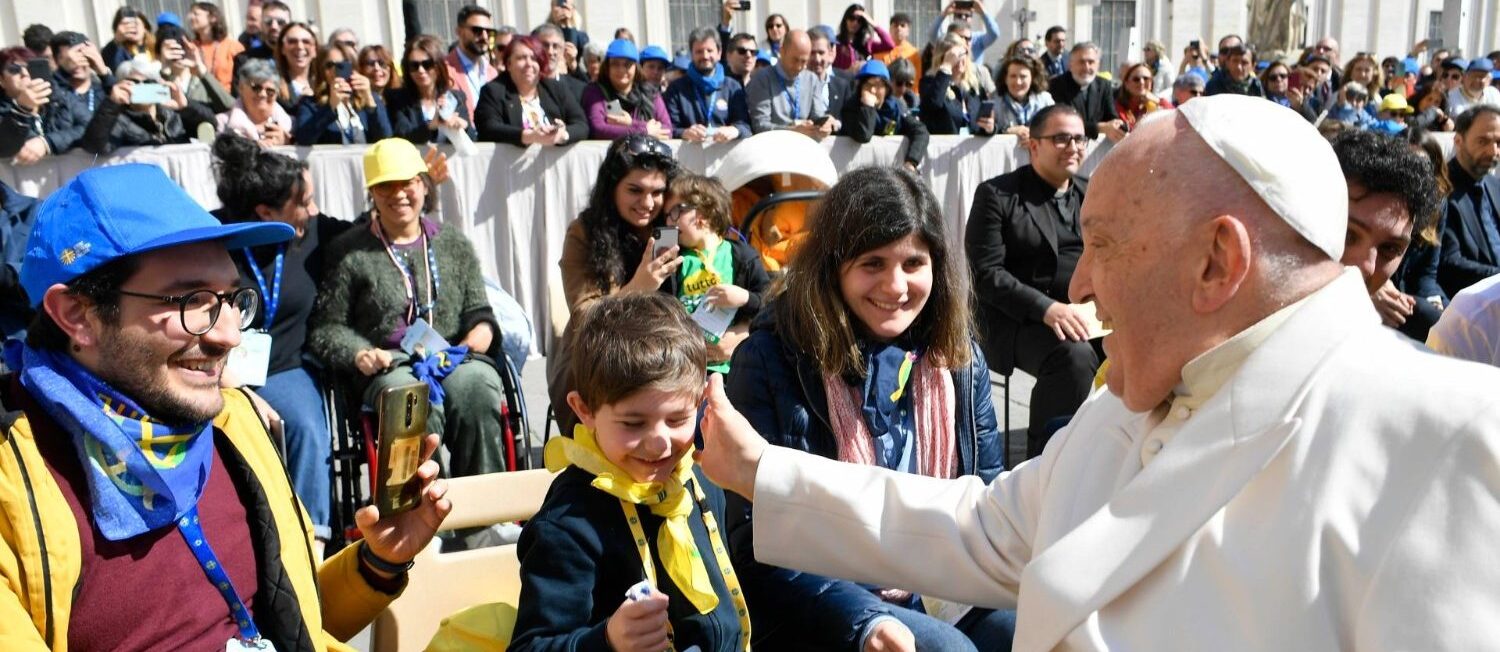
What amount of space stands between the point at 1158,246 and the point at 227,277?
1.71 meters

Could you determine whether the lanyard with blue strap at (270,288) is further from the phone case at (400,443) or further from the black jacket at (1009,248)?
the black jacket at (1009,248)

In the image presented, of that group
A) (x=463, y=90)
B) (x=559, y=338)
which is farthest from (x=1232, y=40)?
(x=559, y=338)

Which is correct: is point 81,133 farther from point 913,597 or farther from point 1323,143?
point 1323,143

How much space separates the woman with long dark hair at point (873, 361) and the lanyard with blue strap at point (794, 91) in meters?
6.24

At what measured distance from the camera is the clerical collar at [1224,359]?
4.97ft

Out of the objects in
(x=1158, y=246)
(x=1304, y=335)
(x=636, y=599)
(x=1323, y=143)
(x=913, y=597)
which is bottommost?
(x=913, y=597)

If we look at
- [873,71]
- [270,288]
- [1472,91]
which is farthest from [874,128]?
[1472,91]

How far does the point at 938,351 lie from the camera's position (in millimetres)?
3104

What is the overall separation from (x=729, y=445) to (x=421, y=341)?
2.87 metres

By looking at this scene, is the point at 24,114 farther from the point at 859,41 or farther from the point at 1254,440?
the point at 859,41

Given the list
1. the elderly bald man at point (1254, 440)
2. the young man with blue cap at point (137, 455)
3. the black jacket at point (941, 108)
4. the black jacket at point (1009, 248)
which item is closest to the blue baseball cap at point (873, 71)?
the black jacket at point (941, 108)

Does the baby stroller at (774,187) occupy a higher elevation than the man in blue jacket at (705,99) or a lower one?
lower

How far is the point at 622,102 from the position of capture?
28.3ft

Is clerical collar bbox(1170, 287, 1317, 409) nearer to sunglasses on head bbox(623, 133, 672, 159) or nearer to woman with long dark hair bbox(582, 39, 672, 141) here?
sunglasses on head bbox(623, 133, 672, 159)
